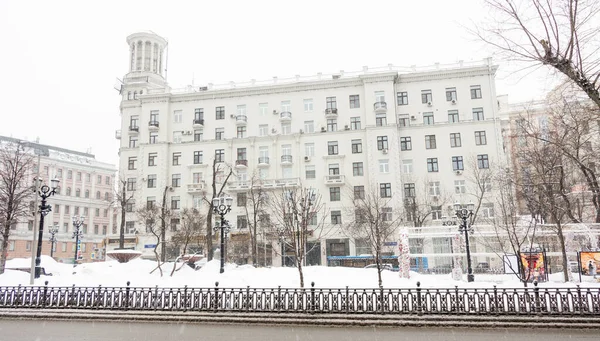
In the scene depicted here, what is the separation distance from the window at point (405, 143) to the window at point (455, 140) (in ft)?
12.4

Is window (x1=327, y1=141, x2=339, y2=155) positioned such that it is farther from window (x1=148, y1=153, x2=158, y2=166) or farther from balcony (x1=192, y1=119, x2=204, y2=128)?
window (x1=148, y1=153, x2=158, y2=166)

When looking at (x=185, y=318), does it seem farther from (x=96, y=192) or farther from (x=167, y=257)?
(x=96, y=192)

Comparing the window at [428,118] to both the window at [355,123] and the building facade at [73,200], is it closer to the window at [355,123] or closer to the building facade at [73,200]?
the window at [355,123]

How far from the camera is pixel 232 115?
156ft

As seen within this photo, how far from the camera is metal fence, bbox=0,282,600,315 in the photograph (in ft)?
35.4

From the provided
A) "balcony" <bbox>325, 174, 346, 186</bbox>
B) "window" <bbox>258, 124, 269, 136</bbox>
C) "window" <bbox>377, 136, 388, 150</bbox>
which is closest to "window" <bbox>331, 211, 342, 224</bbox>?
"balcony" <bbox>325, 174, 346, 186</bbox>

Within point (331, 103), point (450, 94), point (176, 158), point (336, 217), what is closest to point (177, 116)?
point (176, 158)

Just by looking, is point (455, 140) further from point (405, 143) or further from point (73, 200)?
point (73, 200)

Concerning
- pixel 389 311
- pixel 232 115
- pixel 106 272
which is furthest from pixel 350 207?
pixel 389 311

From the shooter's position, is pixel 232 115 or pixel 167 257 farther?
pixel 232 115

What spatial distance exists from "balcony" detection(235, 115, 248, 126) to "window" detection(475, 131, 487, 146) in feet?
73.4

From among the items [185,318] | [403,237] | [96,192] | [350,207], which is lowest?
[185,318]

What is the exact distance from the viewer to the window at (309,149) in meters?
44.9

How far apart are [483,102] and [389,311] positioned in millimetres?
36111
